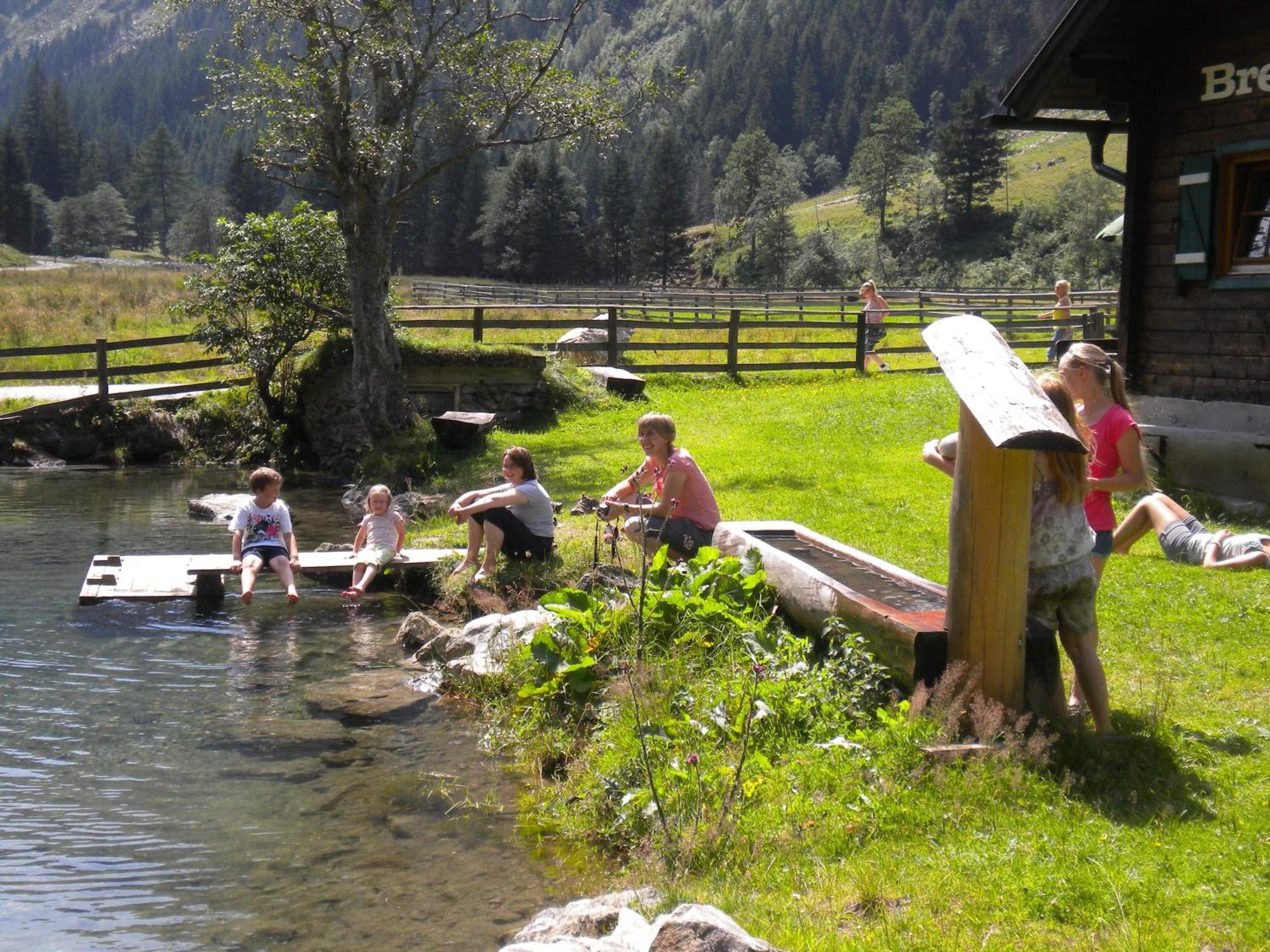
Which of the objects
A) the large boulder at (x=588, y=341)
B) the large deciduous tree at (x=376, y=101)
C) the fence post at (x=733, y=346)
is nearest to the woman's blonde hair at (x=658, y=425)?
the large deciduous tree at (x=376, y=101)

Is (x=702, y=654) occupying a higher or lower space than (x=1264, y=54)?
lower

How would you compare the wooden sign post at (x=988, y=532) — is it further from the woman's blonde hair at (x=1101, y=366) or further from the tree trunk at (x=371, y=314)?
the tree trunk at (x=371, y=314)

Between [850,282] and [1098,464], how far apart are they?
84.0m

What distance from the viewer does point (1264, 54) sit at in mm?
10820

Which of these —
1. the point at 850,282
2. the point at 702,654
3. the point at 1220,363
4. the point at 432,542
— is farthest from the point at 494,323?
the point at 850,282

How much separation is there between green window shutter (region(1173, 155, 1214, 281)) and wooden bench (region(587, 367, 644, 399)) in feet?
38.6

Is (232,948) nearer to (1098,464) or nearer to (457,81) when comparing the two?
(1098,464)

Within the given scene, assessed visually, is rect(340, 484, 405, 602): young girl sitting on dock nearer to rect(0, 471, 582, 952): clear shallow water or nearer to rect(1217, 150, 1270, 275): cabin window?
rect(0, 471, 582, 952): clear shallow water

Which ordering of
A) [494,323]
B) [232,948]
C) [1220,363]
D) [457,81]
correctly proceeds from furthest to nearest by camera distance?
[494,323], [457,81], [1220,363], [232,948]

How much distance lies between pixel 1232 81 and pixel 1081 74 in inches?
54.9

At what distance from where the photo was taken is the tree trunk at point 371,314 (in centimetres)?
1886

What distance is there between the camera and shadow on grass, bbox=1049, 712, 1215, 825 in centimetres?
468

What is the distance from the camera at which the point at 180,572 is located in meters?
10.8

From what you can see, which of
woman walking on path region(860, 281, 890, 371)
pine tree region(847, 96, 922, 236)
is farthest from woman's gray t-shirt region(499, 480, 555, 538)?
pine tree region(847, 96, 922, 236)
